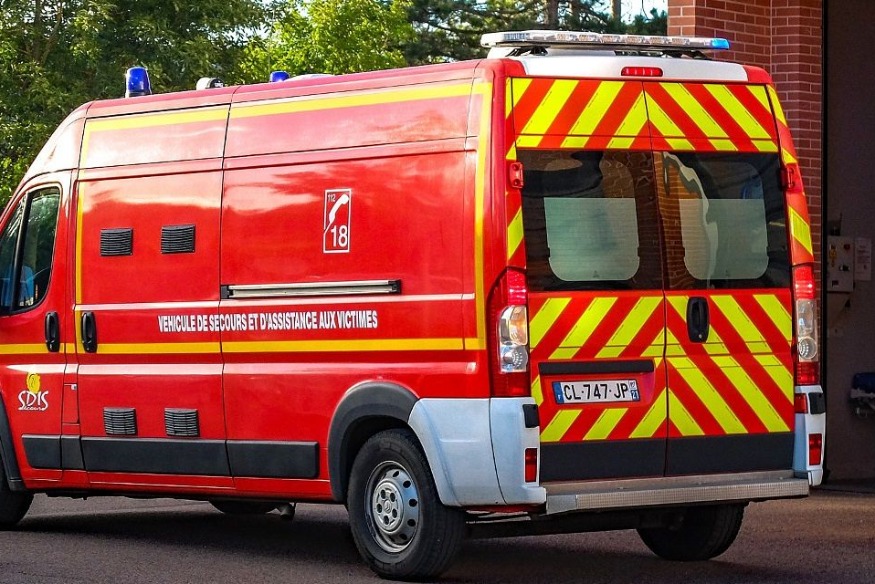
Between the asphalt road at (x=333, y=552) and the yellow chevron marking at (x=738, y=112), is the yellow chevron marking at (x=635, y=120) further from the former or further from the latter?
the asphalt road at (x=333, y=552)

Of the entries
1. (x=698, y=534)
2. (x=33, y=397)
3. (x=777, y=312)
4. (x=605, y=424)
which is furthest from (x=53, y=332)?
(x=777, y=312)

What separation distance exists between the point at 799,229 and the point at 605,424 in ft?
5.01

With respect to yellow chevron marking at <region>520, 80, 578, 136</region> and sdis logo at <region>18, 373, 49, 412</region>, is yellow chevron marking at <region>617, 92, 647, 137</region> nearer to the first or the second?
yellow chevron marking at <region>520, 80, 578, 136</region>

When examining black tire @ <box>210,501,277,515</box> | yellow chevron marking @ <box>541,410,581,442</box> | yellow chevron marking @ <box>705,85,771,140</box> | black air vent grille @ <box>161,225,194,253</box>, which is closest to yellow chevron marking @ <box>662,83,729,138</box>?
yellow chevron marking @ <box>705,85,771,140</box>

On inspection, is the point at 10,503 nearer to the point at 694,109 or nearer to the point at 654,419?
the point at 654,419

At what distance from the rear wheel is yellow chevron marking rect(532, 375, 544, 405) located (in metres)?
4.16

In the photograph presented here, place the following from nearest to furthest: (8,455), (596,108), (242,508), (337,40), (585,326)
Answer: (585,326) → (596,108) → (8,455) → (242,508) → (337,40)

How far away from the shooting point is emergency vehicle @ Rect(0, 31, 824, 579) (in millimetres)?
8742

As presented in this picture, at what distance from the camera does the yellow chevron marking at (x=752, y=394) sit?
9.19 m

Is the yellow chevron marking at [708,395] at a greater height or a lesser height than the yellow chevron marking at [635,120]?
lesser

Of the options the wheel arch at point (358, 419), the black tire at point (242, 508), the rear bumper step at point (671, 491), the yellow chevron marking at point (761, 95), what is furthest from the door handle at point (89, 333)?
the yellow chevron marking at point (761, 95)

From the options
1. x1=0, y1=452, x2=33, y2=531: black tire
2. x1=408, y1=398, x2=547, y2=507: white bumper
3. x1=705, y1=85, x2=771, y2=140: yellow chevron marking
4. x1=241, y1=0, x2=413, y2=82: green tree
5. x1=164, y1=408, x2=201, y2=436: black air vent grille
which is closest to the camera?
x1=408, y1=398, x2=547, y2=507: white bumper

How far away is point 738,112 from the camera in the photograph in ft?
31.0

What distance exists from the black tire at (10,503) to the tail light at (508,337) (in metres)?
4.09
